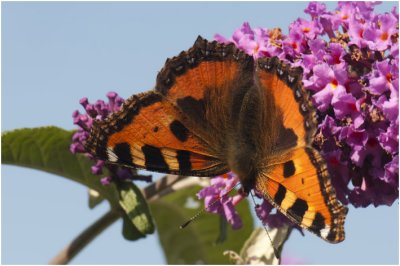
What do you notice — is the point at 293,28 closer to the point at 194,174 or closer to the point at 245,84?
the point at 245,84

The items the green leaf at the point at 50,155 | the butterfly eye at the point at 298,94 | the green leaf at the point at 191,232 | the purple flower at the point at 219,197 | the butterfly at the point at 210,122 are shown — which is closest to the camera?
the butterfly eye at the point at 298,94

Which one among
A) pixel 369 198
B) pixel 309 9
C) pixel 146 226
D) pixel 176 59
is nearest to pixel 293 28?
pixel 309 9

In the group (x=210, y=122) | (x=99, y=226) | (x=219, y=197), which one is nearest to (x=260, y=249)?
(x=219, y=197)

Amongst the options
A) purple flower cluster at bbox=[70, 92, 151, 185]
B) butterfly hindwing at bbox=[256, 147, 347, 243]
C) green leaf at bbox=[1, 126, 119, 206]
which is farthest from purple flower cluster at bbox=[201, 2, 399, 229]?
green leaf at bbox=[1, 126, 119, 206]

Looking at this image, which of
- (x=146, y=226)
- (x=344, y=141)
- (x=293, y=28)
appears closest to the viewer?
(x=344, y=141)

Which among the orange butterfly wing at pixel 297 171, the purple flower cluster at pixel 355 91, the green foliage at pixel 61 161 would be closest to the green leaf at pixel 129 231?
the green foliage at pixel 61 161

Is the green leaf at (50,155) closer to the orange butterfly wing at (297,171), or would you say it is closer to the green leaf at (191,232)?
the green leaf at (191,232)
